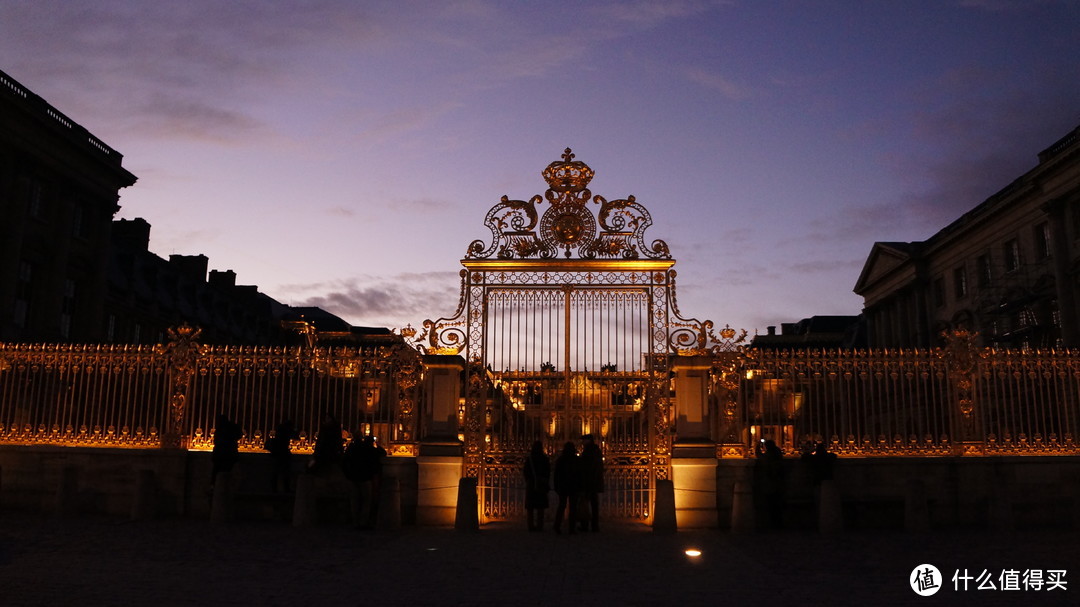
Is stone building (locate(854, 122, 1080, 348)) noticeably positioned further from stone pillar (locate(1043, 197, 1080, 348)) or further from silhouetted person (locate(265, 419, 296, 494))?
silhouetted person (locate(265, 419, 296, 494))

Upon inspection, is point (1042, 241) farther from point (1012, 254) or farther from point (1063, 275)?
point (1063, 275)

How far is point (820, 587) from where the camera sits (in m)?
8.62

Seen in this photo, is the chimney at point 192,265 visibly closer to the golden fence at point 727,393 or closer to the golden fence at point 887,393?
the golden fence at point 727,393

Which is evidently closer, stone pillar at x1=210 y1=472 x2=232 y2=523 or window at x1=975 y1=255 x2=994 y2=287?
stone pillar at x1=210 y1=472 x2=232 y2=523

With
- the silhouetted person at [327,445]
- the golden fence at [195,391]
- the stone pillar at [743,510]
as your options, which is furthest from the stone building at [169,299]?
the stone pillar at [743,510]

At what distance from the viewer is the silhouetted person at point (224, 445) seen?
14.9 m

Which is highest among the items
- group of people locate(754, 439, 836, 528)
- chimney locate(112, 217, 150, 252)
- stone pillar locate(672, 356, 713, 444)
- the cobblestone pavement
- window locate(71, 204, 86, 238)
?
chimney locate(112, 217, 150, 252)

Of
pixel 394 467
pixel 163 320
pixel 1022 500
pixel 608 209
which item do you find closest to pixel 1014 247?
pixel 1022 500

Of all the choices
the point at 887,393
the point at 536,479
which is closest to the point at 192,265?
the point at 536,479

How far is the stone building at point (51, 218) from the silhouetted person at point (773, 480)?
89.4ft

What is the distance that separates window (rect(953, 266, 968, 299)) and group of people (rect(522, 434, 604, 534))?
4309cm

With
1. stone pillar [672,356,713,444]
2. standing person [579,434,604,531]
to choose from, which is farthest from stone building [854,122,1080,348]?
standing person [579,434,604,531]

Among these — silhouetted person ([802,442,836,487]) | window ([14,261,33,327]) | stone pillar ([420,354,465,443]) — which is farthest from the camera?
window ([14,261,33,327])

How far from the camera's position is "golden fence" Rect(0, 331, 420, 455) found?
15320 millimetres
